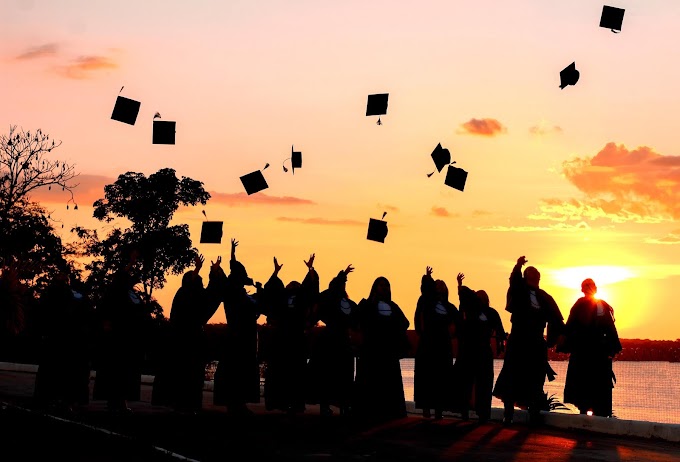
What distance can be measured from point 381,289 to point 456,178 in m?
3.49

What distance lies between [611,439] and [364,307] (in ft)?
15.9

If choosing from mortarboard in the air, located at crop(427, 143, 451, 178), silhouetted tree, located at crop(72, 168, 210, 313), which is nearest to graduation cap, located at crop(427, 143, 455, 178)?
mortarboard in the air, located at crop(427, 143, 451, 178)

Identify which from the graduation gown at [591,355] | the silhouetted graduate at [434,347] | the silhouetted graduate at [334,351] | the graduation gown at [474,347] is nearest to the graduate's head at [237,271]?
the silhouetted graduate at [334,351]

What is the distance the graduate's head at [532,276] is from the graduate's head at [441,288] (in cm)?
138

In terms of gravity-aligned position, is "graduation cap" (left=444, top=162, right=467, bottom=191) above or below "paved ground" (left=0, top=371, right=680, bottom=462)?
above

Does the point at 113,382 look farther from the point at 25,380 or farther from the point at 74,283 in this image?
the point at 25,380

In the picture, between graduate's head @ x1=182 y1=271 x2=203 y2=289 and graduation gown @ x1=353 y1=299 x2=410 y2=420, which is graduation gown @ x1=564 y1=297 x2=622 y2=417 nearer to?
graduation gown @ x1=353 y1=299 x2=410 y2=420

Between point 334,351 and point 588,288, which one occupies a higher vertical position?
point 588,288

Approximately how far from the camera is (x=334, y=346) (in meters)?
18.4

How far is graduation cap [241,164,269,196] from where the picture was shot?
843 inches

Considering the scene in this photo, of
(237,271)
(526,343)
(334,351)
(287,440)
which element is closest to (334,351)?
(334,351)

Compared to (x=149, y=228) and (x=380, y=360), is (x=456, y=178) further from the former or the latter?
(x=149, y=228)

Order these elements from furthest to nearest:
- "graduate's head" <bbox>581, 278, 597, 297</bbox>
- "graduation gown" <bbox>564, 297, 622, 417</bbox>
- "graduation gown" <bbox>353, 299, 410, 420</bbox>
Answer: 1. "graduation gown" <bbox>353, 299, 410, 420</bbox>
2. "graduate's head" <bbox>581, 278, 597, 297</bbox>
3. "graduation gown" <bbox>564, 297, 622, 417</bbox>

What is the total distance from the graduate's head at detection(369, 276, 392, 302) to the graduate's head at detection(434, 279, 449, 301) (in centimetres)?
73
